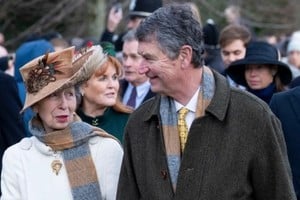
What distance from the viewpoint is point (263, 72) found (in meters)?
8.03

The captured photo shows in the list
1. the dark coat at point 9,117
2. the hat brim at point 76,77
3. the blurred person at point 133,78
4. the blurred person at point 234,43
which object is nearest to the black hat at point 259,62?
the blurred person at point 133,78

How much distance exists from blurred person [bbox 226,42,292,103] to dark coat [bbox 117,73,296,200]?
2710mm

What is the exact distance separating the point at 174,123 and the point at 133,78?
11.0 ft

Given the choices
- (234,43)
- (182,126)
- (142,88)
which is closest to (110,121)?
(142,88)

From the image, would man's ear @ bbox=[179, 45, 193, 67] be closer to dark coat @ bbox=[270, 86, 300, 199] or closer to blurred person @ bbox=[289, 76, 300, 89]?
dark coat @ bbox=[270, 86, 300, 199]

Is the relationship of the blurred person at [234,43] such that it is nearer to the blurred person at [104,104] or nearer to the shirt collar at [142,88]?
the shirt collar at [142,88]

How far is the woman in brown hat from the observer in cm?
563

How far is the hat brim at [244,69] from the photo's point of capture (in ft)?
26.0

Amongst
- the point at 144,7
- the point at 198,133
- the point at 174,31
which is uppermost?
the point at 174,31

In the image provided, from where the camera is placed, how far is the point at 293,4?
135 ft

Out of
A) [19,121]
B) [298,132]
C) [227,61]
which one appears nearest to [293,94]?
[298,132]

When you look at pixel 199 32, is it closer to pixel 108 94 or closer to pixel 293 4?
pixel 108 94

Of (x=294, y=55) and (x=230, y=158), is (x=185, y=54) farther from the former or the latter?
(x=294, y=55)

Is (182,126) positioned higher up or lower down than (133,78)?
higher up
